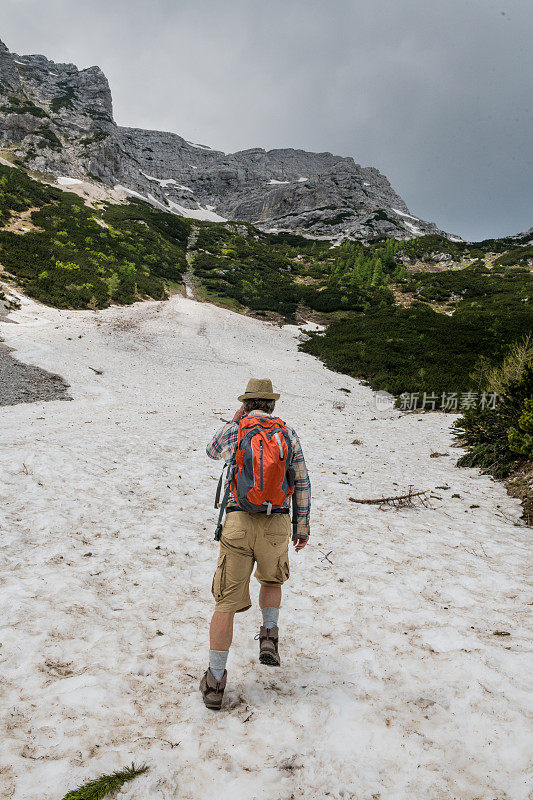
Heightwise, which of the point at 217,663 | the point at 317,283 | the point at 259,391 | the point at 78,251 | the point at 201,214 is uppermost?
the point at 201,214

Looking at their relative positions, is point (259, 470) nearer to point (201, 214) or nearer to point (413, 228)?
point (413, 228)

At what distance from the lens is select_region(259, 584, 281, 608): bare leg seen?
320 cm

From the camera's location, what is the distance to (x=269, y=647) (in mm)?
3213

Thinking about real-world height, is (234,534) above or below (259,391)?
below

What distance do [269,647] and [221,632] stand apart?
641 mm

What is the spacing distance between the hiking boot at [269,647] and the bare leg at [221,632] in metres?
0.50

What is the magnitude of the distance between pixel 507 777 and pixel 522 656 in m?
1.23

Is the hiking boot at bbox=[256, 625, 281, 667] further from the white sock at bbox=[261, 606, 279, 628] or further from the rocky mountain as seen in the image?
the rocky mountain

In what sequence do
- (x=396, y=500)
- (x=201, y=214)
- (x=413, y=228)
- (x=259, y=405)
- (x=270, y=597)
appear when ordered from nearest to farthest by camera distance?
1. (x=270, y=597)
2. (x=259, y=405)
3. (x=396, y=500)
4. (x=413, y=228)
5. (x=201, y=214)

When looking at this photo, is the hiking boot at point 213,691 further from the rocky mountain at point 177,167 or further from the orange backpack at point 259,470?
the rocky mountain at point 177,167

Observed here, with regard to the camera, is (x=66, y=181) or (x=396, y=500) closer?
(x=396, y=500)

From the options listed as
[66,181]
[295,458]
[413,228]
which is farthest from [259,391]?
[413,228]

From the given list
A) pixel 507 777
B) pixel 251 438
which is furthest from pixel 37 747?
pixel 507 777

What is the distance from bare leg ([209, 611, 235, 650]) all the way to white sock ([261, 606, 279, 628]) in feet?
1.49
